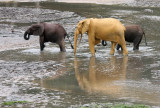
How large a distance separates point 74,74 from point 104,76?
90cm

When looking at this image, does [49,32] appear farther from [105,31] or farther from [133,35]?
[133,35]

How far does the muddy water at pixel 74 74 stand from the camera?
1100 centimetres

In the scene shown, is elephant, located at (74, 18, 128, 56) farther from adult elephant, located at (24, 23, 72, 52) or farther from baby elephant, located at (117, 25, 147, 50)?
adult elephant, located at (24, 23, 72, 52)

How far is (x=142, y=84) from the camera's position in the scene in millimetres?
12570

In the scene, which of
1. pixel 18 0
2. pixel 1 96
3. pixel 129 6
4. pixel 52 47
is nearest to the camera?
pixel 1 96

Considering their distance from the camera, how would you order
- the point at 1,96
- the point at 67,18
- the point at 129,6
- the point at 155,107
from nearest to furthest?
the point at 155,107 < the point at 1,96 < the point at 67,18 < the point at 129,6

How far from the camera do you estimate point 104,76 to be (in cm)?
1388

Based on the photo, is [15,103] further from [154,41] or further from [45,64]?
[154,41]

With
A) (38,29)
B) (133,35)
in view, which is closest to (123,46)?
(133,35)

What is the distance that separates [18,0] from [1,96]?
30141mm

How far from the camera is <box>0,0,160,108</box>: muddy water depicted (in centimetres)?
1100

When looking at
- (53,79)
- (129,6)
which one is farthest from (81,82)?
(129,6)

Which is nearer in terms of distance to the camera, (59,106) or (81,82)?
(59,106)

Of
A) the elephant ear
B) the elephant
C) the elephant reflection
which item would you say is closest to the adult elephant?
the elephant ear
